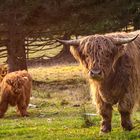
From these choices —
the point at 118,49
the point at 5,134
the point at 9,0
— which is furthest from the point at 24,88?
the point at 9,0

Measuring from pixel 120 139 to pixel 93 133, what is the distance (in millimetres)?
1140

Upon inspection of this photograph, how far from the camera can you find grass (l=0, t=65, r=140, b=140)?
977 cm

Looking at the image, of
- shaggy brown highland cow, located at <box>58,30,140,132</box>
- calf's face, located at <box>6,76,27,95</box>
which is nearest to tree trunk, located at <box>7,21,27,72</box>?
calf's face, located at <box>6,76,27,95</box>

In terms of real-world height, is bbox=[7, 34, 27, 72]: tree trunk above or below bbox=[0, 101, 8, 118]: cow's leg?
below

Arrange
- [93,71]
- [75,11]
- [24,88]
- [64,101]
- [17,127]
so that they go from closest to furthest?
[93,71]
[17,127]
[24,88]
[64,101]
[75,11]

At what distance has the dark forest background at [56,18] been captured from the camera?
22.1 meters

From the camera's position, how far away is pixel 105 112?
9.74 meters

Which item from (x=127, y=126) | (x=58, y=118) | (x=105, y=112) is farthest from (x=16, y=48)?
(x=127, y=126)

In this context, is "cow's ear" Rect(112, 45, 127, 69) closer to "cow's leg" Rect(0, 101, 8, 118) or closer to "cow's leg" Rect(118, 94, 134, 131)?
"cow's leg" Rect(118, 94, 134, 131)

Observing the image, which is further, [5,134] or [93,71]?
[5,134]

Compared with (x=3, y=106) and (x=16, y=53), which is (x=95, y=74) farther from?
(x=16, y=53)

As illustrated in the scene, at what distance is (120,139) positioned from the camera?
8.82 meters

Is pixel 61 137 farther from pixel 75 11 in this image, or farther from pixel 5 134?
Result: pixel 75 11

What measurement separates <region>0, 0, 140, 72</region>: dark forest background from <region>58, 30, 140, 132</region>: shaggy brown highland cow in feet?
41.2
